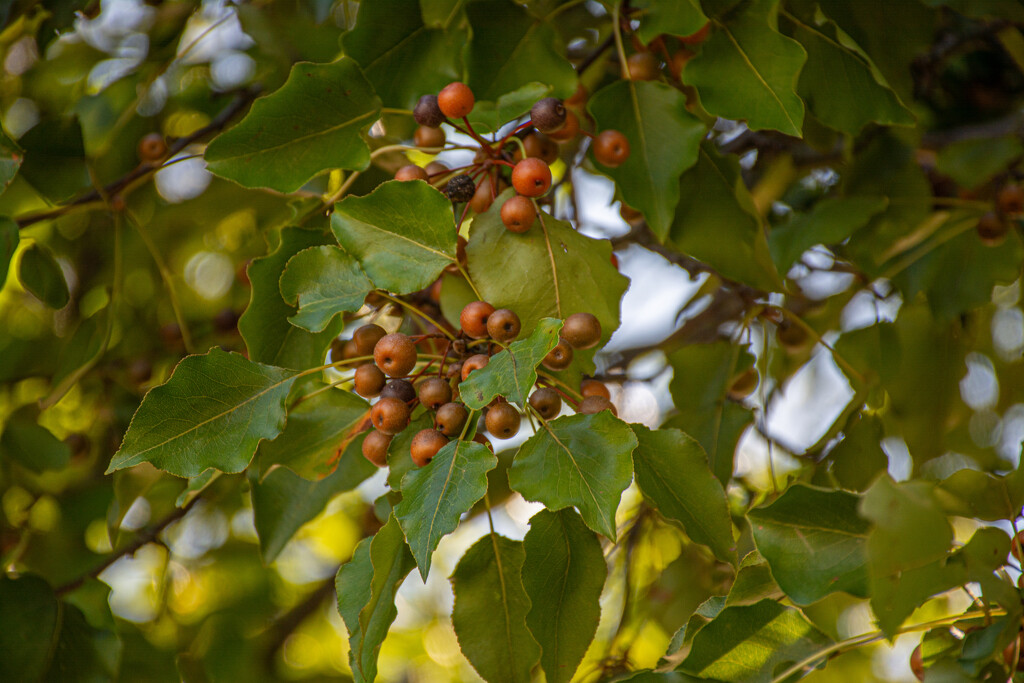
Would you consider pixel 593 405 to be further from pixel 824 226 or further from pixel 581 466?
pixel 824 226

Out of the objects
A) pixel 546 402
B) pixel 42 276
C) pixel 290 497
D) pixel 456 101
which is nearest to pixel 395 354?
pixel 546 402

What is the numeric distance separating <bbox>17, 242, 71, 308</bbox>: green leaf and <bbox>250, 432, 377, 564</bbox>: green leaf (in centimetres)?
45

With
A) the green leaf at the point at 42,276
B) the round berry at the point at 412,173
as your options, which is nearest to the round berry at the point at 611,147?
the round berry at the point at 412,173

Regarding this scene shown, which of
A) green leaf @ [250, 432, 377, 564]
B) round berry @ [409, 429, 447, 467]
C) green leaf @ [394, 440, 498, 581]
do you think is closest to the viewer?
green leaf @ [394, 440, 498, 581]

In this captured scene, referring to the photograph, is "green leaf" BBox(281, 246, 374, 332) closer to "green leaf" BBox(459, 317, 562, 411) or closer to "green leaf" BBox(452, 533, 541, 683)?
"green leaf" BBox(459, 317, 562, 411)

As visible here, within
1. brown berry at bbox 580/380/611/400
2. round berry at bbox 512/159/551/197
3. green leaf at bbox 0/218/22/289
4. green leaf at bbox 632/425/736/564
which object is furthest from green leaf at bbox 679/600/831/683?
green leaf at bbox 0/218/22/289

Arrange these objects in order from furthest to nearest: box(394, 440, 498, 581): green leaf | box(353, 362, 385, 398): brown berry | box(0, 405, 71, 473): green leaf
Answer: box(0, 405, 71, 473): green leaf
box(353, 362, 385, 398): brown berry
box(394, 440, 498, 581): green leaf

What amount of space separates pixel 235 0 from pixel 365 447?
4.07ft

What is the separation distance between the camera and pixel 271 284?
960 millimetres

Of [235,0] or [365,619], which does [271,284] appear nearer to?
[365,619]

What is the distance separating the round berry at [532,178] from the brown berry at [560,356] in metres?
0.16

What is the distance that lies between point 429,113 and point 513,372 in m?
0.39

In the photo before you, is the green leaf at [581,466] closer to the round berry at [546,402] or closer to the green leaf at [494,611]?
the round berry at [546,402]

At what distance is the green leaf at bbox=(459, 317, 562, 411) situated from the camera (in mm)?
672
